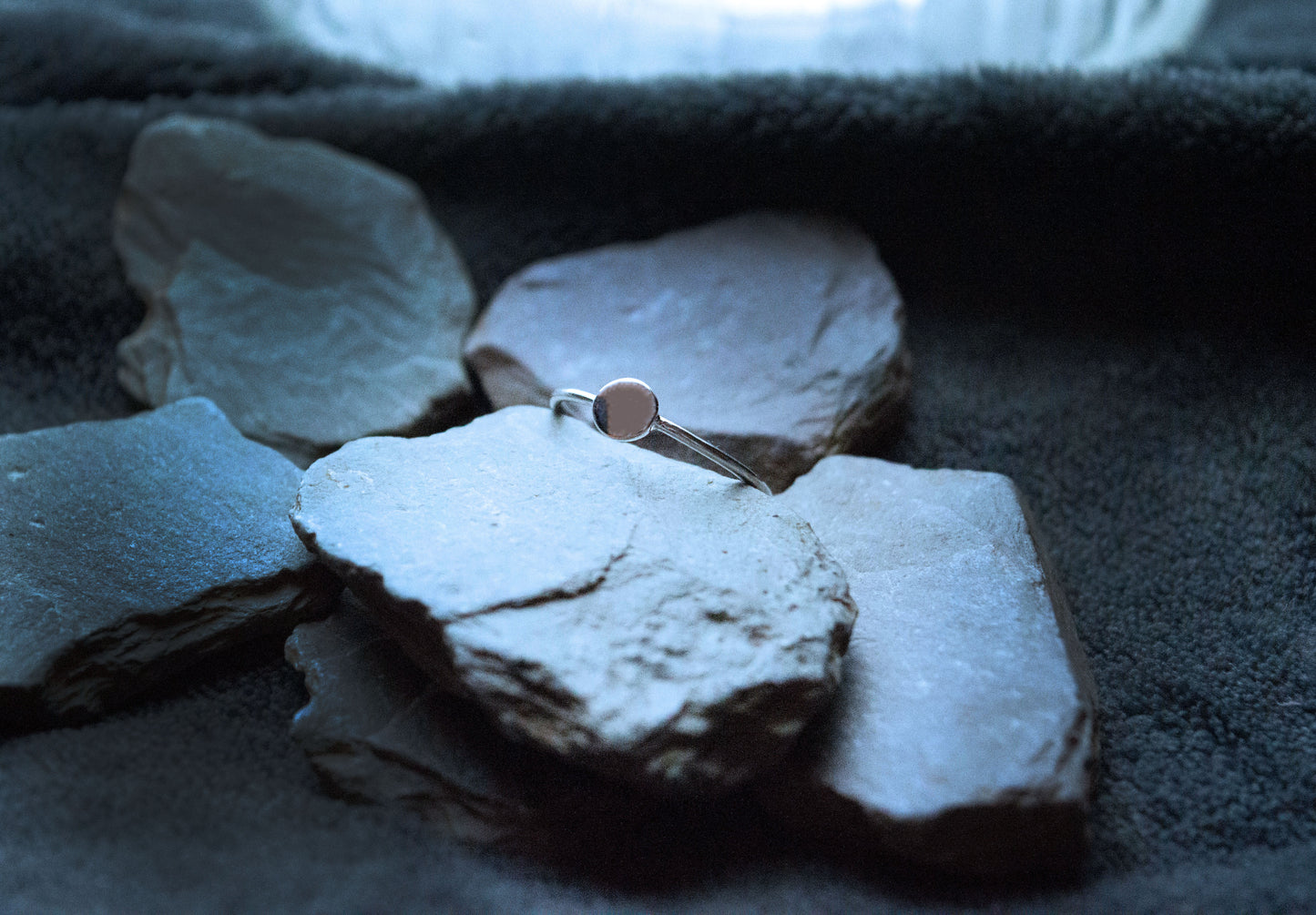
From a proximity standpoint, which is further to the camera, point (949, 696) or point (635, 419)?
point (635, 419)

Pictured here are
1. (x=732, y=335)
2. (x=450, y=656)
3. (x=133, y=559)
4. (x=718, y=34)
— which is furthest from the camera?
(x=718, y=34)

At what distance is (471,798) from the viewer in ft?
2.04

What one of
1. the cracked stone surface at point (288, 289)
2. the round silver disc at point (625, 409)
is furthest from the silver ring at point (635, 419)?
the cracked stone surface at point (288, 289)

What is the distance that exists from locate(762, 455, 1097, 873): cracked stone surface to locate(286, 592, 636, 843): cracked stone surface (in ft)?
0.50

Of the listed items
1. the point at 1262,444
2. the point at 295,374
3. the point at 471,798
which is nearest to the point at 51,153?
the point at 295,374

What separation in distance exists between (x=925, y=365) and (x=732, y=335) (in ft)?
0.80

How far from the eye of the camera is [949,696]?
0.66m

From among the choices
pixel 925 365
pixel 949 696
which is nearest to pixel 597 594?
pixel 949 696

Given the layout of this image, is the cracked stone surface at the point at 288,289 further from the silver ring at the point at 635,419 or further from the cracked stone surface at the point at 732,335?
the silver ring at the point at 635,419

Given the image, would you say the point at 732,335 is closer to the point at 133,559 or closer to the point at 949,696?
the point at 949,696

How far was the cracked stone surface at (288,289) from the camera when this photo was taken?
0.95 meters

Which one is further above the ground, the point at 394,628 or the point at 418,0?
the point at 418,0

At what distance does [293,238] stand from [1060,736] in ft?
3.15

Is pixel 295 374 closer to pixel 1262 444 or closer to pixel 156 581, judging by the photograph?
pixel 156 581
